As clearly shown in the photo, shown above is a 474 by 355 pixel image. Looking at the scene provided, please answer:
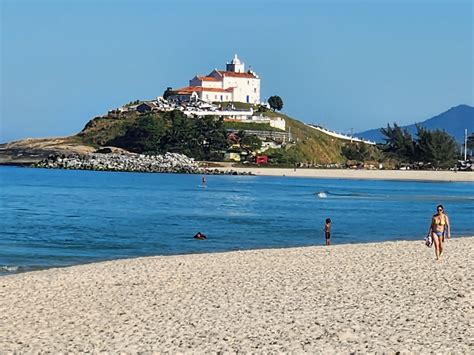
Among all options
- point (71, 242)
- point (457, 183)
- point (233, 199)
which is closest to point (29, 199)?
point (233, 199)

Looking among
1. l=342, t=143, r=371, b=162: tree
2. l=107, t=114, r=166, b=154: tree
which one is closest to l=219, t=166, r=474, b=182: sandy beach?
l=107, t=114, r=166, b=154: tree

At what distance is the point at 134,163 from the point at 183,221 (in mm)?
73659

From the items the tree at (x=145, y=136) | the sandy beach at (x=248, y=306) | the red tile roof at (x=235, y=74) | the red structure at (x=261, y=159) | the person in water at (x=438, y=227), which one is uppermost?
the red tile roof at (x=235, y=74)

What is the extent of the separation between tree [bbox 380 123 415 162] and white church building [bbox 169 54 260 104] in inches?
1121

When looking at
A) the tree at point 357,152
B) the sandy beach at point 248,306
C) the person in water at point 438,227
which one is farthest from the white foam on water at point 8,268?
the tree at point 357,152

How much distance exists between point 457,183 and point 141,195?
1957 inches

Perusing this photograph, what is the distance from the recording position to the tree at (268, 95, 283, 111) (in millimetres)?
152875

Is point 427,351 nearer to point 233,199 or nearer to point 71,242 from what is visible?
point 71,242

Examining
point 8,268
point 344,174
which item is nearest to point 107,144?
point 344,174

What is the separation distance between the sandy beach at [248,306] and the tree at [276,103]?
132889 mm

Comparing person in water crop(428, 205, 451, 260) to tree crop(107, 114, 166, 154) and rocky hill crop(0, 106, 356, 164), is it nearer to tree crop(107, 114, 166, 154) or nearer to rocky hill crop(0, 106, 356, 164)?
tree crop(107, 114, 166, 154)

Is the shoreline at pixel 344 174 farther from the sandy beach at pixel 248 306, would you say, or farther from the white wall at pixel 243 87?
the sandy beach at pixel 248 306

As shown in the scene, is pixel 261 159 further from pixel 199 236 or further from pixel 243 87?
pixel 199 236

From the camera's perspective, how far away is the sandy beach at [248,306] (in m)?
11.0
